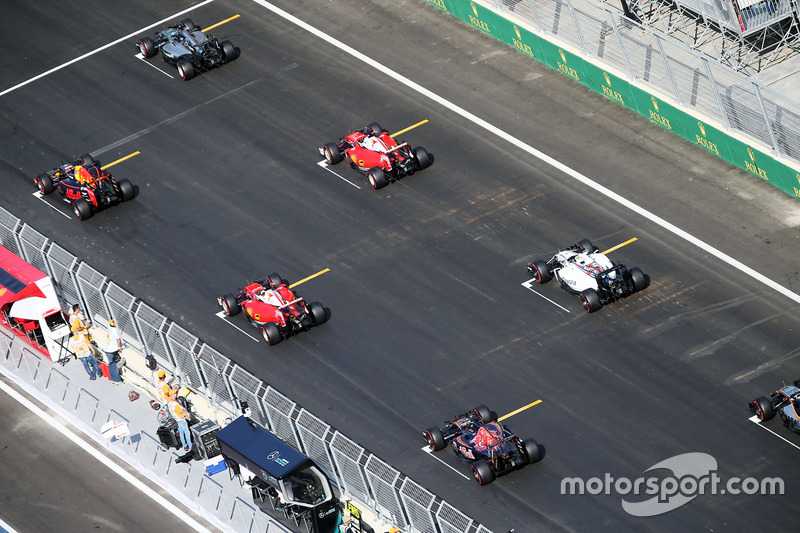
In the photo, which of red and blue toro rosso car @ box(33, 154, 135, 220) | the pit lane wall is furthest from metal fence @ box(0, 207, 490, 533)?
the pit lane wall

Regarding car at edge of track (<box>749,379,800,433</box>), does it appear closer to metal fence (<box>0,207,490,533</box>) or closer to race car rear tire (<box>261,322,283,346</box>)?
metal fence (<box>0,207,490,533</box>)

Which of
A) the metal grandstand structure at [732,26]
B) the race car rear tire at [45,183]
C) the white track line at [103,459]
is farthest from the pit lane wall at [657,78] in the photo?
the white track line at [103,459]

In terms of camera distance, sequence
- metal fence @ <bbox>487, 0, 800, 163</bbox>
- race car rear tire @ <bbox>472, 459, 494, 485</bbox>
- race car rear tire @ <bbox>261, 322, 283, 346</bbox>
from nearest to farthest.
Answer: race car rear tire @ <bbox>472, 459, 494, 485</bbox>
race car rear tire @ <bbox>261, 322, 283, 346</bbox>
metal fence @ <bbox>487, 0, 800, 163</bbox>

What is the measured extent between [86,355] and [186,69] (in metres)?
15.7

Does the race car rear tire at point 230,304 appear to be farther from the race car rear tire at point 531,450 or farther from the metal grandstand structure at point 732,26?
the metal grandstand structure at point 732,26

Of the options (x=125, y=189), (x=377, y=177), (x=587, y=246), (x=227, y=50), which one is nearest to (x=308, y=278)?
(x=377, y=177)

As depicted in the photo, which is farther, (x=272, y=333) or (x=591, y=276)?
(x=591, y=276)

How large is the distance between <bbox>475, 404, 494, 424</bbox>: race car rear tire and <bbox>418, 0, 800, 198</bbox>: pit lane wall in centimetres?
1413

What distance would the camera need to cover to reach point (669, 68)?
5472 centimetres

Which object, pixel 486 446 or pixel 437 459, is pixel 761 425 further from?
pixel 437 459

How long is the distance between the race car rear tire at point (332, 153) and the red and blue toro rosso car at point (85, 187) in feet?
20.6

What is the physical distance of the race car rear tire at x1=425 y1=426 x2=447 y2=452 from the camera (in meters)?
43.8

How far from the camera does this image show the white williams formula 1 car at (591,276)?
48031 millimetres

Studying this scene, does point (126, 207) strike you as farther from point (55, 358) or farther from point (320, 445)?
point (320, 445)
